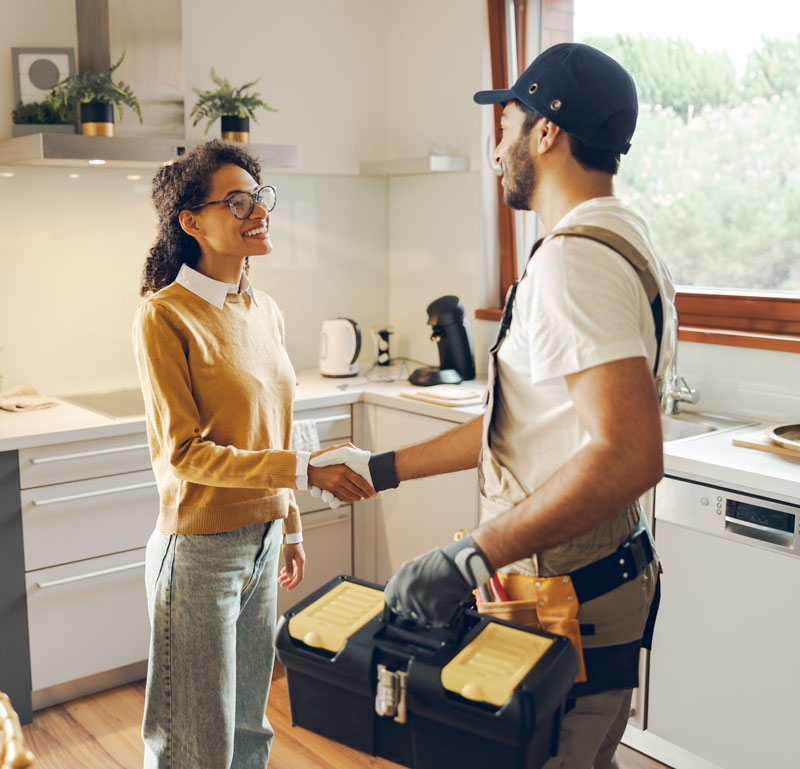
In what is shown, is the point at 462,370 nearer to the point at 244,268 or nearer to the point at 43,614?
the point at 244,268

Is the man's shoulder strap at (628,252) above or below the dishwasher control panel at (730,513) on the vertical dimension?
above

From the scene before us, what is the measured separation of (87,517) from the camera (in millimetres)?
2551

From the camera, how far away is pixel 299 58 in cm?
341

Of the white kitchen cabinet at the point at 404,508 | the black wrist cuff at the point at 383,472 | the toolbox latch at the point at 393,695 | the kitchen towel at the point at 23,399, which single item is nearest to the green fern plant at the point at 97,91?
the kitchen towel at the point at 23,399

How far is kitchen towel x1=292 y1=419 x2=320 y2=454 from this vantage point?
2688 mm

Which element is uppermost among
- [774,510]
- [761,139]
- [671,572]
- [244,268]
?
[761,139]

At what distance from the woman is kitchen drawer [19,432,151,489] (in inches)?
30.3

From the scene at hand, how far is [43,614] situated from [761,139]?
8.18 ft

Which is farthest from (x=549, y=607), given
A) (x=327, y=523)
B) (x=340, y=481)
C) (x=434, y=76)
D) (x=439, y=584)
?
(x=434, y=76)

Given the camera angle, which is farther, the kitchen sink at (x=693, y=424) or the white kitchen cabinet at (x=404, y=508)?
the white kitchen cabinet at (x=404, y=508)

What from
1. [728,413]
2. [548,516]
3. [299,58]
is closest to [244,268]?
[548,516]

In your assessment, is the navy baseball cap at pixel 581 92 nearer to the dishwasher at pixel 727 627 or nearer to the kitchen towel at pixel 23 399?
the dishwasher at pixel 727 627

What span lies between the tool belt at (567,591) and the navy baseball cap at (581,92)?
0.58 metres

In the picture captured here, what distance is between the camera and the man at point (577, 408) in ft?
3.46
